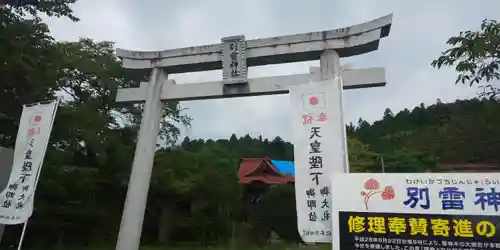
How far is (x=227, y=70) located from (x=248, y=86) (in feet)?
1.27

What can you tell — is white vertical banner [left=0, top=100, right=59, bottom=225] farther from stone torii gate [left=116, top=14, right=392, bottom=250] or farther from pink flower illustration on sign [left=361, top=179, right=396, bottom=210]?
pink flower illustration on sign [left=361, top=179, right=396, bottom=210]

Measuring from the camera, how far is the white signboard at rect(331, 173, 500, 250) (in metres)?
3.31

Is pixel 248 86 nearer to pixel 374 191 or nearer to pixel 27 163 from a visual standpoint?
pixel 374 191

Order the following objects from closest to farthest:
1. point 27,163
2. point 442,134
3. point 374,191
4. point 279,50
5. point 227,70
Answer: point 374,191 → point 27,163 → point 279,50 → point 227,70 → point 442,134

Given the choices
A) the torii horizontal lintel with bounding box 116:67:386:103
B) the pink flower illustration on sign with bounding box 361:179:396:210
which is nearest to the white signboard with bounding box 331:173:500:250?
the pink flower illustration on sign with bounding box 361:179:396:210

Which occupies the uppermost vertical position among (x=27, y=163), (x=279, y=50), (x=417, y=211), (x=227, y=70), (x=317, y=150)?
(x=279, y=50)

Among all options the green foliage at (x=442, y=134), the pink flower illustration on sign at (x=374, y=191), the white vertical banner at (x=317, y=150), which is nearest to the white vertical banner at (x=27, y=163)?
the white vertical banner at (x=317, y=150)

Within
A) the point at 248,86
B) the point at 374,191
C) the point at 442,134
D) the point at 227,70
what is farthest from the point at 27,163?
the point at 442,134

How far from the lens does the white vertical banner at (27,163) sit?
16.4 feet

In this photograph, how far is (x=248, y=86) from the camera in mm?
5621

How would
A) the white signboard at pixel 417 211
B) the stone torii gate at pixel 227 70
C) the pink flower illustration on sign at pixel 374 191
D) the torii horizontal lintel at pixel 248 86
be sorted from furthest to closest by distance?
the stone torii gate at pixel 227 70 → the torii horizontal lintel at pixel 248 86 → the pink flower illustration on sign at pixel 374 191 → the white signboard at pixel 417 211

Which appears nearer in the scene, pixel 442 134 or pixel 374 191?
pixel 374 191

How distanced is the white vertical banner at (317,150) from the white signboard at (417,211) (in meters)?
0.56

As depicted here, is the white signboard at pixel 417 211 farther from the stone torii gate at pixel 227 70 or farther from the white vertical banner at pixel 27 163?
the white vertical banner at pixel 27 163
